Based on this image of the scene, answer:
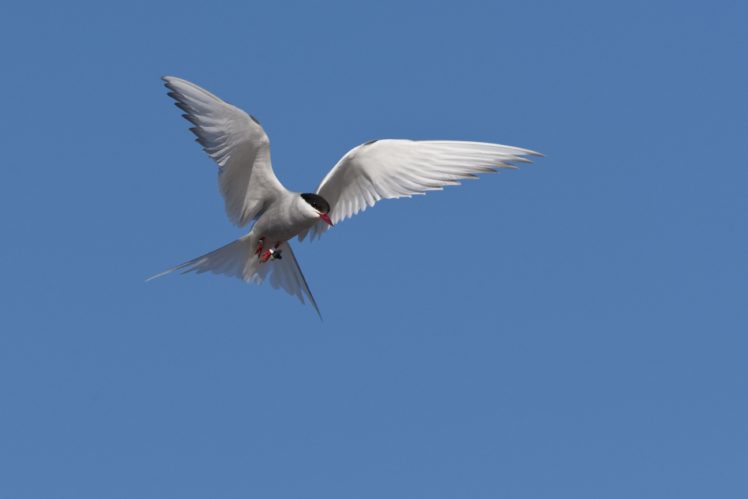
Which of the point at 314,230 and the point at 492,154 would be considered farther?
the point at 314,230

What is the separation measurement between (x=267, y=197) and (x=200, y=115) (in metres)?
1.48

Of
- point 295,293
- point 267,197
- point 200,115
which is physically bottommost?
point 295,293

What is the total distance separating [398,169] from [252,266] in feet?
6.93

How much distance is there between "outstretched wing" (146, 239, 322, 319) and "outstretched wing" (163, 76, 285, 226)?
0.34 meters

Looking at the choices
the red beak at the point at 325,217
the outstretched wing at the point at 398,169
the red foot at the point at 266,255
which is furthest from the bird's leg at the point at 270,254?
the red beak at the point at 325,217

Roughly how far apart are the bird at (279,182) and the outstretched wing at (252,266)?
1 cm

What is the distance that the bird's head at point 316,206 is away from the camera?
14.6 m

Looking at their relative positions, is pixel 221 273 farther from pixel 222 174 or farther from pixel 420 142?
pixel 420 142

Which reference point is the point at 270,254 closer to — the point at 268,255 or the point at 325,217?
the point at 268,255

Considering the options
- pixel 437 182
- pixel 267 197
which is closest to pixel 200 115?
pixel 267 197

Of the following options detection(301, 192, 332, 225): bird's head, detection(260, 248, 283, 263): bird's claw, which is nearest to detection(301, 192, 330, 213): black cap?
detection(301, 192, 332, 225): bird's head

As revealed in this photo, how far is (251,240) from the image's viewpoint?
51.0 ft

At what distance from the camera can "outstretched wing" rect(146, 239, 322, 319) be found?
15578mm

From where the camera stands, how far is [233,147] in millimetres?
14672
